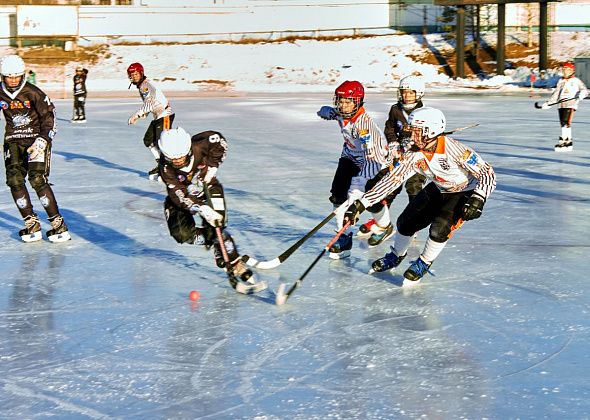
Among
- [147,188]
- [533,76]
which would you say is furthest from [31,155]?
[533,76]

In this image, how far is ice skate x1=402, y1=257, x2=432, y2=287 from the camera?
6.85 metres

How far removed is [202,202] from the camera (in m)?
6.74

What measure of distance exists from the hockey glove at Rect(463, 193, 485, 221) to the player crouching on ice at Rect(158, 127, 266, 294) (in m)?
1.51

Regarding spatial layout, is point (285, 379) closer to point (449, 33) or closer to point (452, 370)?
point (452, 370)

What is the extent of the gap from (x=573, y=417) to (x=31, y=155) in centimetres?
563

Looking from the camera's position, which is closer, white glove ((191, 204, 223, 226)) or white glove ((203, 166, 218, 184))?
white glove ((191, 204, 223, 226))

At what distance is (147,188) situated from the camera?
11.8 metres

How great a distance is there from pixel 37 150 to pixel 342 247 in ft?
9.31

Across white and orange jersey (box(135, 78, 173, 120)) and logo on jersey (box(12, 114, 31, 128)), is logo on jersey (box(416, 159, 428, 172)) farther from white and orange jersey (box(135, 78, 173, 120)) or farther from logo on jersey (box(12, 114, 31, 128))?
white and orange jersey (box(135, 78, 173, 120))

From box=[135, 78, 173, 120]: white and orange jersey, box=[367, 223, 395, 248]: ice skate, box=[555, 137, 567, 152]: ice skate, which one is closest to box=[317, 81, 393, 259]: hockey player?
box=[367, 223, 395, 248]: ice skate

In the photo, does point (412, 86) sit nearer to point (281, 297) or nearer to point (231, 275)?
point (231, 275)

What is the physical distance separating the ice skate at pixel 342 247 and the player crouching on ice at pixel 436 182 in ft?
3.02

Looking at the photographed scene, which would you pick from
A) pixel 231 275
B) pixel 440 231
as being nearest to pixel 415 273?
pixel 440 231

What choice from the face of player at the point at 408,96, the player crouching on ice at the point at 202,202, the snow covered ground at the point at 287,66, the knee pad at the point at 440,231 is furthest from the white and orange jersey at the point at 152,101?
the snow covered ground at the point at 287,66
